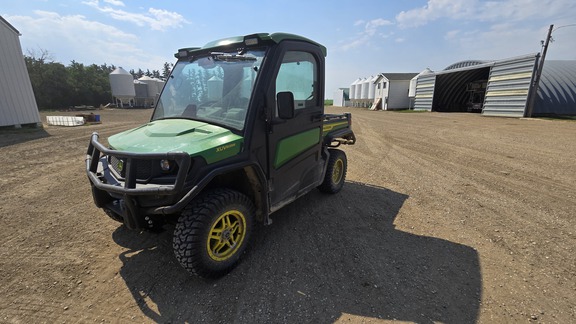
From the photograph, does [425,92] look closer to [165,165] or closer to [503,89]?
[503,89]

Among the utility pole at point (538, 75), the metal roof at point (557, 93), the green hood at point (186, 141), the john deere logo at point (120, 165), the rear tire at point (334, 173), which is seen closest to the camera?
the green hood at point (186, 141)

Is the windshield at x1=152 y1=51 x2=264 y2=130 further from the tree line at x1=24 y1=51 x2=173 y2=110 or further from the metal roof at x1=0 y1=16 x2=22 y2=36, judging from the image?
the tree line at x1=24 y1=51 x2=173 y2=110

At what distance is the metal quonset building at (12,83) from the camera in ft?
39.2

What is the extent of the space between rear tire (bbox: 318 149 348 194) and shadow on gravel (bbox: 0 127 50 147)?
1148 centimetres

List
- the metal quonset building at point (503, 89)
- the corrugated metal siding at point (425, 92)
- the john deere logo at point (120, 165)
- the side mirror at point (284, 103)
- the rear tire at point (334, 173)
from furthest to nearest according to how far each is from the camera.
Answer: the corrugated metal siding at point (425, 92), the metal quonset building at point (503, 89), the rear tire at point (334, 173), the side mirror at point (284, 103), the john deere logo at point (120, 165)

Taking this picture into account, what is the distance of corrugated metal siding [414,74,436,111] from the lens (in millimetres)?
29484

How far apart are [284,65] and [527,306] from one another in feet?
11.0

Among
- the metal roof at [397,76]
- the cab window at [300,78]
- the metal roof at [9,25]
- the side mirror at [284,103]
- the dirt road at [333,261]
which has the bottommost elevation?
the dirt road at [333,261]

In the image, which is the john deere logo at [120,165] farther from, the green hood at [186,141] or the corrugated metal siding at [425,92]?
the corrugated metal siding at [425,92]

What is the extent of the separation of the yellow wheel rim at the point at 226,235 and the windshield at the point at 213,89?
3.08 feet

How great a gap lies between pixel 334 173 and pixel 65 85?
49500 millimetres

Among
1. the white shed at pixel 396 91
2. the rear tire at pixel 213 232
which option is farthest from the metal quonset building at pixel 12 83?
the white shed at pixel 396 91

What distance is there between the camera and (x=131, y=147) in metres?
2.68

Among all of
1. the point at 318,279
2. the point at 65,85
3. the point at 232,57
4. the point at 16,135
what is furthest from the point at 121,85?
the point at 318,279
